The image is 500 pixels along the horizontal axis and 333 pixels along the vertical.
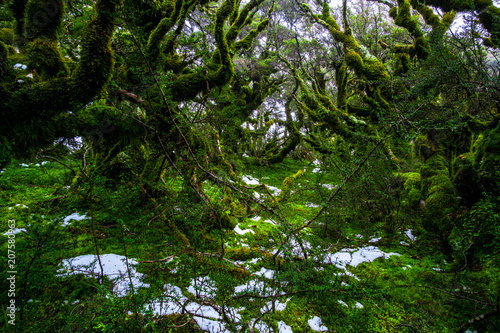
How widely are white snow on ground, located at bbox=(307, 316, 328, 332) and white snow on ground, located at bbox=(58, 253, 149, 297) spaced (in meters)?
2.10

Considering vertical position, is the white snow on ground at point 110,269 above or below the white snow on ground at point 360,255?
above

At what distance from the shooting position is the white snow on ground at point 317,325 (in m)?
2.25

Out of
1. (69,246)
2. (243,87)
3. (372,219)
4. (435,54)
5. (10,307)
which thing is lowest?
(372,219)

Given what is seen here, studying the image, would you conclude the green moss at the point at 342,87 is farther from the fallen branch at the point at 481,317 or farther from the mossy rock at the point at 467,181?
the fallen branch at the point at 481,317

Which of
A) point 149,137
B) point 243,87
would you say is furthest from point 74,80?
point 243,87

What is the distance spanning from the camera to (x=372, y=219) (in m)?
5.50

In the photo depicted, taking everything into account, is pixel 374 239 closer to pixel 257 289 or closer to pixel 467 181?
pixel 467 181

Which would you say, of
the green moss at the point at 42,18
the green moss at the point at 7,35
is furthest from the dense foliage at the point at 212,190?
the green moss at the point at 7,35

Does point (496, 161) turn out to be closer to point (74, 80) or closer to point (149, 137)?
point (149, 137)

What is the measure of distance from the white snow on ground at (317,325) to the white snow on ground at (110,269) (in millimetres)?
2096

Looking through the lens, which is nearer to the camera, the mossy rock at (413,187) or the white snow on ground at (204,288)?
the white snow on ground at (204,288)

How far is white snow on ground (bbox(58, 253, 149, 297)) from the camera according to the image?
2381mm

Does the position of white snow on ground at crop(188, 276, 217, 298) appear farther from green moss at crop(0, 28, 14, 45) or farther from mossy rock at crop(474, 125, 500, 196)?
green moss at crop(0, 28, 14, 45)

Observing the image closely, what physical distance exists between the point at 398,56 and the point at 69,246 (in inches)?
335
